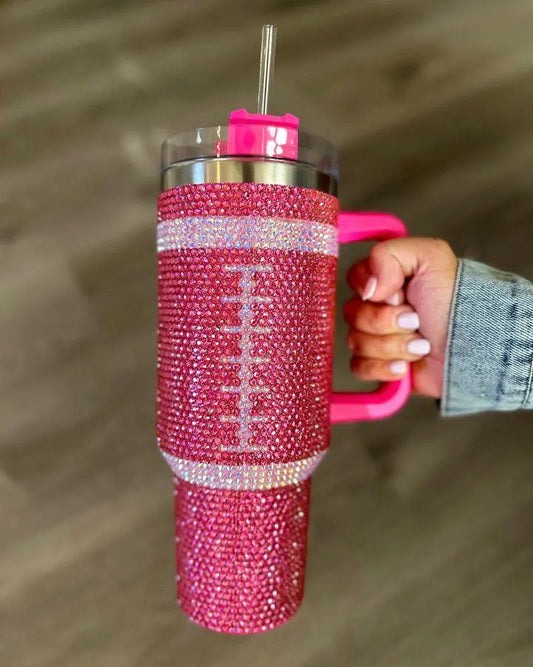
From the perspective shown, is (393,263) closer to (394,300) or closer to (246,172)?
(394,300)

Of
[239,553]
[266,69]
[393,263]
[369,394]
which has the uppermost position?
[266,69]

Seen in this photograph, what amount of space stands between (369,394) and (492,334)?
0.34ft

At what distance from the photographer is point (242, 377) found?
364 mm

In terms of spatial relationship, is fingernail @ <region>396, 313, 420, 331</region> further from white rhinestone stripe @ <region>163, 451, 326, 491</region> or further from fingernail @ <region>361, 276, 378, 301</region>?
white rhinestone stripe @ <region>163, 451, 326, 491</region>

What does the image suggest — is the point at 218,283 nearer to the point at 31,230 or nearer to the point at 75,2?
the point at 31,230

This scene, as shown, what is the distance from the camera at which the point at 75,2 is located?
1.86ft

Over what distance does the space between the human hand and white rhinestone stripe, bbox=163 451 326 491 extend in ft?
0.48

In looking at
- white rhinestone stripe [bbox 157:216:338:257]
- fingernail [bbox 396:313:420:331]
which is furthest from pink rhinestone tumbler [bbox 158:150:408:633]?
fingernail [bbox 396:313:420:331]

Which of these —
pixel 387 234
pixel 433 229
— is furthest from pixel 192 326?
pixel 433 229

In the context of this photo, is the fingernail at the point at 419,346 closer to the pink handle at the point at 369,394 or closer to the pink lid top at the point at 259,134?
the pink handle at the point at 369,394

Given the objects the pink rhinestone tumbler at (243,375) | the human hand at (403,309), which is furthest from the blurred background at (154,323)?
the pink rhinestone tumbler at (243,375)

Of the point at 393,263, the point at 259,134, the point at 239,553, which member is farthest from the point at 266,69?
the point at 239,553

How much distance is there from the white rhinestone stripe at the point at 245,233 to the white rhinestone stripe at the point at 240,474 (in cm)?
14

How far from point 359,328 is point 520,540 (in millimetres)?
284
